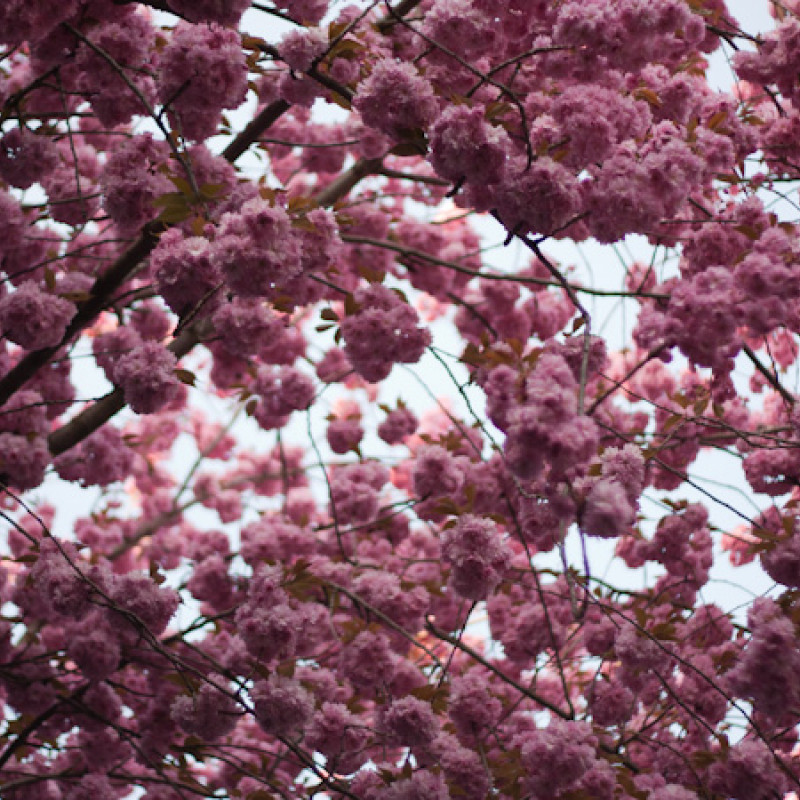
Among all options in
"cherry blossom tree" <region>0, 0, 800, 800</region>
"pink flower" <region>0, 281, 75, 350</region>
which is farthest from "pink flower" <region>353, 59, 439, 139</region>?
"pink flower" <region>0, 281, 75, 350</region>

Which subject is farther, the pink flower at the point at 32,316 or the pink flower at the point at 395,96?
the pink flower at the point at 32,316

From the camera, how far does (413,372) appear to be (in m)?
3.22

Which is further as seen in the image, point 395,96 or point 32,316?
point 32,316

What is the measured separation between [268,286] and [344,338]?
83 centimetres

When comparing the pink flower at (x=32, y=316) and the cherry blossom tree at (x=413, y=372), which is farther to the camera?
the pink flower at (x=32, y=316)

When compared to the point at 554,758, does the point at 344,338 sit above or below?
above

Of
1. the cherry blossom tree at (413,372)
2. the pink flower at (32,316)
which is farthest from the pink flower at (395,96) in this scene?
the pink flower at (32,316)

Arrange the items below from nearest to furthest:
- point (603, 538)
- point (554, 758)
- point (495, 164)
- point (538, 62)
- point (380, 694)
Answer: point (603, 538) → point (495, 164) → point (554, 758) → point (538, 62) → point (380, 694)

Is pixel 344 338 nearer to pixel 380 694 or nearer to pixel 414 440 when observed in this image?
pixel 380 694

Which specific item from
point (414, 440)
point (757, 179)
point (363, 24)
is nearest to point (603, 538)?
point (757, 179)

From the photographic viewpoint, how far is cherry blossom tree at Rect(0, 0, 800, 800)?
2.34 metres

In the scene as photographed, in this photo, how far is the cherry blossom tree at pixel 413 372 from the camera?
7.66 feet

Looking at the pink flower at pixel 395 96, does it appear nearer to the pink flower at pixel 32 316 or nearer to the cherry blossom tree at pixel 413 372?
the cherry blossom tree at pixel 413 372

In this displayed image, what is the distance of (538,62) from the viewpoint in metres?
2.97
